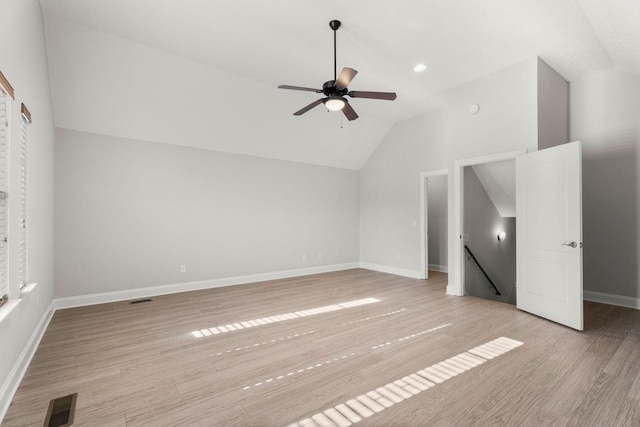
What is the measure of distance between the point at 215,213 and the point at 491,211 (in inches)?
220

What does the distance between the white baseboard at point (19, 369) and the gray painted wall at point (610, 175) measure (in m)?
6.74

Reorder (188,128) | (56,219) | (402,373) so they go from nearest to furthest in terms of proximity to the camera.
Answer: (402,373), (56,219), (188,128)

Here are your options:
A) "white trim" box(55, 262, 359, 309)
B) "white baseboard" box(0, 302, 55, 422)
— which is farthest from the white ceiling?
"white baseboard" box(0, 302, 55, 422)

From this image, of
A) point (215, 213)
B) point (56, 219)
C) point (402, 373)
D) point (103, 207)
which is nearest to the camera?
point (402, 373)

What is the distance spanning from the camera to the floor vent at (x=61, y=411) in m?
1.92

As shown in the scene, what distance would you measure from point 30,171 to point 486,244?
7167 millimetres

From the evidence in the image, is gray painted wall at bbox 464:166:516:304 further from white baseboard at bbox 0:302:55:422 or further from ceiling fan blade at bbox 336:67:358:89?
white baseboard at bbox 0:302:55:422

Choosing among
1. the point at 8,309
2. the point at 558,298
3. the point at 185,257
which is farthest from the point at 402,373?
the point at 185,257

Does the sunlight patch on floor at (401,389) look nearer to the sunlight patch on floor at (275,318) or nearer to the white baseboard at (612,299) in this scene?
the sunlight patch on floor at (275,318)

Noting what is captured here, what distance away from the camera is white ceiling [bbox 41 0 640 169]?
3.11m

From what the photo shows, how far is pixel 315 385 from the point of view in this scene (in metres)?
2.33

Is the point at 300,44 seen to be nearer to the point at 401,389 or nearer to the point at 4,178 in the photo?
the point at 4,178

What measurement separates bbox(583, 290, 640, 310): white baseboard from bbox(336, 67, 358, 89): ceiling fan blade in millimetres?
→ 4821

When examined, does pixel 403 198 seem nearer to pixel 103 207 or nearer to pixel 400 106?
pixel 400 106
